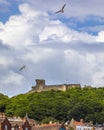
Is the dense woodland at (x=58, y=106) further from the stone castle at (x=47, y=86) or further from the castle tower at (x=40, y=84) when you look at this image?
the castle tower at (x=40, y=84)

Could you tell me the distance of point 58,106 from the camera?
147125mm

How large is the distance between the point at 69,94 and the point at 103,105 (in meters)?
20.8

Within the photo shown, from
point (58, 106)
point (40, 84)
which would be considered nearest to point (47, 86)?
point (40, 84)

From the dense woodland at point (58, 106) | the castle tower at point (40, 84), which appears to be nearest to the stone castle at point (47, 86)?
the castle tower at point (40, 84)

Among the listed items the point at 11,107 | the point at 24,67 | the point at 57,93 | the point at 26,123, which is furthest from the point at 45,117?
the point at 24,67

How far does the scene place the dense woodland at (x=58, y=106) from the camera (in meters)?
140

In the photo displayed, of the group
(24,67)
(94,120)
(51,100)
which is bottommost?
(24,67)

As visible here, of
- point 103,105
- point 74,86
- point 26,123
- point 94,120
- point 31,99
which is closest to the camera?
point 26,123

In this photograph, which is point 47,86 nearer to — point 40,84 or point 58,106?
point 40,84

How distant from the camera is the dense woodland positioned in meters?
140

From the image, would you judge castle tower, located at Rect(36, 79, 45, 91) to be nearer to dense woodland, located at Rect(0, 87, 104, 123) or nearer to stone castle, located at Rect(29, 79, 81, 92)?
stone castle, located at Rect(29, 79, 81, 92)

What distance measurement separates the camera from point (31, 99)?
541 feet

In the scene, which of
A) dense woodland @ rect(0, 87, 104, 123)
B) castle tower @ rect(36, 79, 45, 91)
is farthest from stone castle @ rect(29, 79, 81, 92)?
dense woodland @ rect(0, 87, 104, 123)

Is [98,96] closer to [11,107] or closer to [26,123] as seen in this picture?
[11,107]
